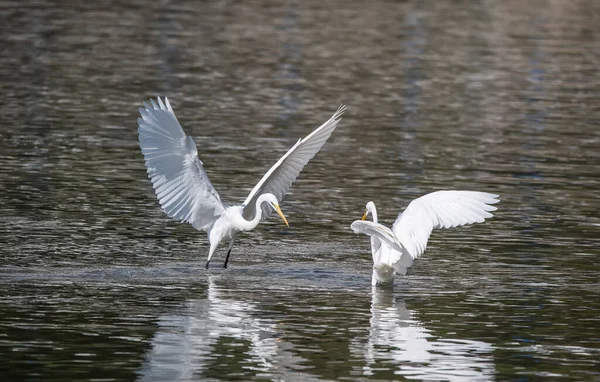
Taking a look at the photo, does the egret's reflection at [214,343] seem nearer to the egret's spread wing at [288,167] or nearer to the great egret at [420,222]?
the great egret at [420,222]

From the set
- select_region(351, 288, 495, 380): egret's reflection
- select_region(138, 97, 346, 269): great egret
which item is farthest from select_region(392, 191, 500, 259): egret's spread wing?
select_region(351, 288, 495, 380): egret's reflection

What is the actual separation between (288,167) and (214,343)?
18.1 feet

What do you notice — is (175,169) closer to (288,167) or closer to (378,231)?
(288,167)

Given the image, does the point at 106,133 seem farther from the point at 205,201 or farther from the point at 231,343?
the point at 231,343

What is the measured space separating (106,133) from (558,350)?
52.2ft

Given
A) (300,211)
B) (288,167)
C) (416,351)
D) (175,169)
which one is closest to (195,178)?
(175,169)

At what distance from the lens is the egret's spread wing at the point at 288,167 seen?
58.6 ft

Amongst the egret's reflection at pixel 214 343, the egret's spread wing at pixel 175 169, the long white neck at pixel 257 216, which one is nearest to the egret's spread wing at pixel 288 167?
the long white neck at pixel 257 216

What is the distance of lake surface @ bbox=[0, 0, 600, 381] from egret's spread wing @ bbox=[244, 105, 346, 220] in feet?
2.34

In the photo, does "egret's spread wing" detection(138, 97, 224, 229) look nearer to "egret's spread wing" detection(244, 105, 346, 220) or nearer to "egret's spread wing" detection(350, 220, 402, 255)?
"egret's spread wing" detection(244, 105, 346, 220)

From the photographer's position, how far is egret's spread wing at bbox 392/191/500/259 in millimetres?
16484

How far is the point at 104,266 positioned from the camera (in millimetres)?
16812

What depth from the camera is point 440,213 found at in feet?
54.5

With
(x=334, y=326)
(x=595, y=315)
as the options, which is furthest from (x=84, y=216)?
(x=595, y=315)
